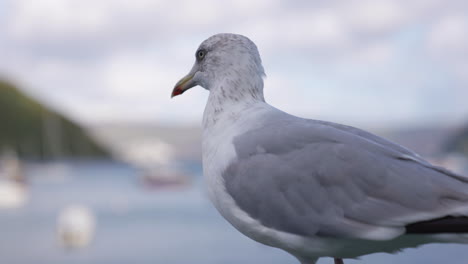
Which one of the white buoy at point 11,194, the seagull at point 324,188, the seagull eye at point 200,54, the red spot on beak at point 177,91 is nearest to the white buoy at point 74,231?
the white buoy at point 11,194

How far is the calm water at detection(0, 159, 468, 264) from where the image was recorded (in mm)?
24906

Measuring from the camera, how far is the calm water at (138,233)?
2491 centimetres

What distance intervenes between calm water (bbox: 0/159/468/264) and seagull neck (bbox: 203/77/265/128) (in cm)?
211

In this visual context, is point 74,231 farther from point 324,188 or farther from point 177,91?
point 324,188

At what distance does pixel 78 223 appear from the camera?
28.0m

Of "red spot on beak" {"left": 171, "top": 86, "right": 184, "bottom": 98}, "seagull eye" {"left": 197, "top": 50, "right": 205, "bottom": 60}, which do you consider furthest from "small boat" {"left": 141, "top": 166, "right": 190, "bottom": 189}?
"seagull eye" {"left": 197, "top": 50, "right": 205, "bottom": 60}

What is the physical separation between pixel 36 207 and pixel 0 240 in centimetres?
1762

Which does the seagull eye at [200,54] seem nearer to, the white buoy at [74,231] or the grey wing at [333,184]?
the grey wing at [333,184]

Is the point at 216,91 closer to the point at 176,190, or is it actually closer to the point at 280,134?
the point at 280,134

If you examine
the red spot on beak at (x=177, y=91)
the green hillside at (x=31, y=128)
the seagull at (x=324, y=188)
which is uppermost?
the green hillside at (x=31, y=128)

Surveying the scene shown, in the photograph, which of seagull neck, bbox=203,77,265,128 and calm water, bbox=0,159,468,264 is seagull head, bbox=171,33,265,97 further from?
calm water, bbox=0,159,468,264

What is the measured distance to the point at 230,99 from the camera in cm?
362

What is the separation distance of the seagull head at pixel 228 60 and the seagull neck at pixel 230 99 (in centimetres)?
3

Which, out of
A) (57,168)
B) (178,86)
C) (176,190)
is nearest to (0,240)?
(176,190)
